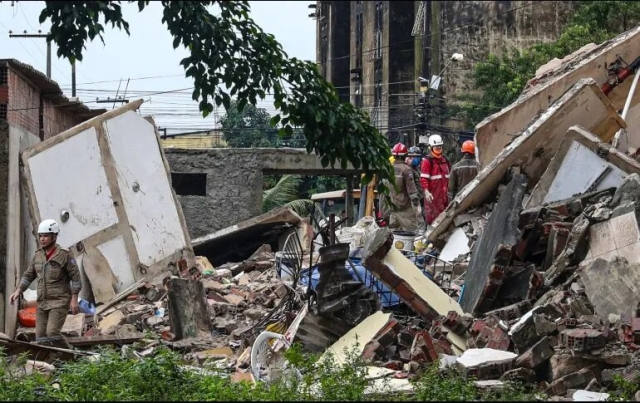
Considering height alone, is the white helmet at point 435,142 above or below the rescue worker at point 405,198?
above

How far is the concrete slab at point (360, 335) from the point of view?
31.3 feet

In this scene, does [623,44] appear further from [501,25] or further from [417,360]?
[501,25]

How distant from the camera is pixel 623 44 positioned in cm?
1416

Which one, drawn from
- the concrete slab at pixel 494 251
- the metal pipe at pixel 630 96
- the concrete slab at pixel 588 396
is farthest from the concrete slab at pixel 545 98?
the concrete slab at pixel 588 396

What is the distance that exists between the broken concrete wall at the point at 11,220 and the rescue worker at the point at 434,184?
544 centimetres

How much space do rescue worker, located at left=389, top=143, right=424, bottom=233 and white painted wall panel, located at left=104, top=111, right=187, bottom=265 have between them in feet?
10.2

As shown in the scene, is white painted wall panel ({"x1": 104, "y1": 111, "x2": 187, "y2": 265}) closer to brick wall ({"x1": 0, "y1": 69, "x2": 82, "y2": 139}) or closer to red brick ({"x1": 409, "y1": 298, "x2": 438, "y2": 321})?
brick wall ({"x1": 0, "y1": 69, "x2": 82, "y2": 139})

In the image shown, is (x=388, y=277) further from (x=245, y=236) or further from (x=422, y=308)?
(x=245, y=236)

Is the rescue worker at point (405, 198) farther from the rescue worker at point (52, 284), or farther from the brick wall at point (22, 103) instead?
the rescue worker at point (52, 284)

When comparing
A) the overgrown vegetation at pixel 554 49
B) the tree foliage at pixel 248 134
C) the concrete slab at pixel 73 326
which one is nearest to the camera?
the concrete slab at pixel 73 326

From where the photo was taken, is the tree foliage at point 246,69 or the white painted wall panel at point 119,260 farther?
the white painted wall panel at point 119,260

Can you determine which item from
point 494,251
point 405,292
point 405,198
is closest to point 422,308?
point 405,292

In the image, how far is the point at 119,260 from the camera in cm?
1486

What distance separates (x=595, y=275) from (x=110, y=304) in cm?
666
